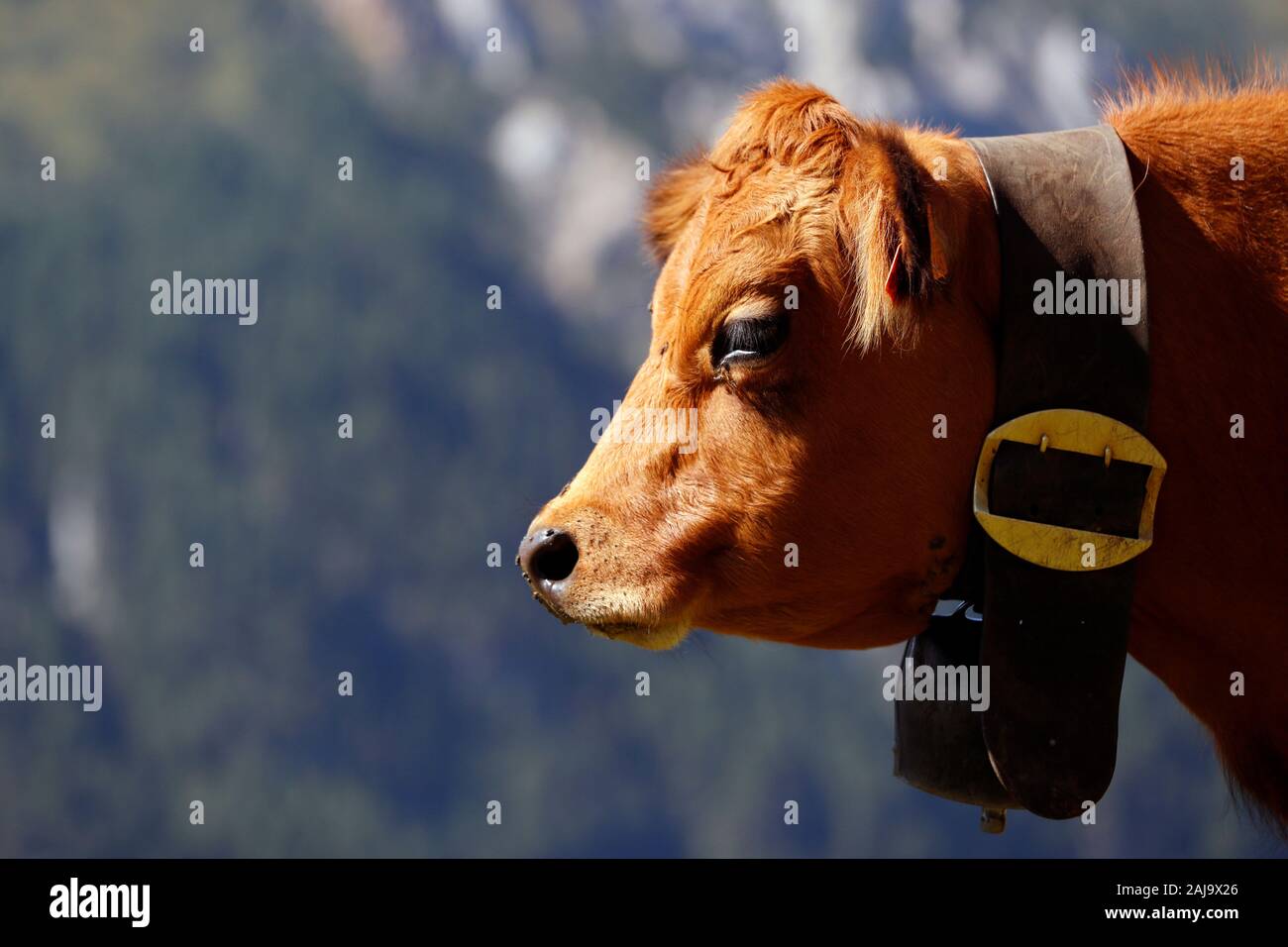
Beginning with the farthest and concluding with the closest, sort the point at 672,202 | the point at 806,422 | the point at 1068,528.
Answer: the point at 672,202
the point at 806,422
the point at 1068,528

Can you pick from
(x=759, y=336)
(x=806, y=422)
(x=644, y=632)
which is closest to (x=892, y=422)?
(x=806, y=422)

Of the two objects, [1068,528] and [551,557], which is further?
[551,557]

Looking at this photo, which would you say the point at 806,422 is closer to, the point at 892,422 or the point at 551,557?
the point at 892,422

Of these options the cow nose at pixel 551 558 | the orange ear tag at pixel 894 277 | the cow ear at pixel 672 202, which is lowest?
the cow nose at pixel 551 558

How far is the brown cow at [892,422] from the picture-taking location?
1.98 meters

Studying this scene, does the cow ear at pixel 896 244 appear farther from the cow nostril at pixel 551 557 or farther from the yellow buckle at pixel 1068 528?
the cow nostril at pixel 551 557

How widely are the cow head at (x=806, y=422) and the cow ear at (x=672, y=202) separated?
38cm

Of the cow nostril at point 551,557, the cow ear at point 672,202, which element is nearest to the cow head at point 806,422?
the cow nostril at point 551,557

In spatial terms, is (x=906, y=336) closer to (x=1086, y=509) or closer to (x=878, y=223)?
(x=878, y=223)

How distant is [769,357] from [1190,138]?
881 millimetres

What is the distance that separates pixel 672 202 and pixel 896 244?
30.5 inches

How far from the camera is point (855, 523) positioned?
6.75 ft

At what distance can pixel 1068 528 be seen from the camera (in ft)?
6.30

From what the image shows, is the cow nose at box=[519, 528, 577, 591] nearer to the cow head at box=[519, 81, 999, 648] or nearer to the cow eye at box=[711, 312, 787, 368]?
the cow head at box=[519, 81, 999, 648]
